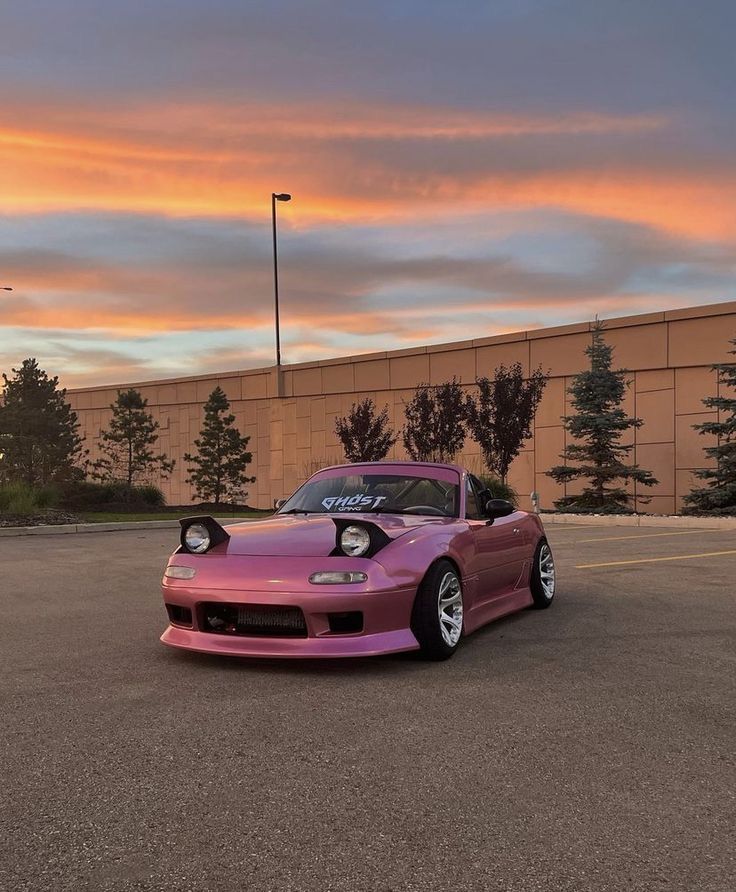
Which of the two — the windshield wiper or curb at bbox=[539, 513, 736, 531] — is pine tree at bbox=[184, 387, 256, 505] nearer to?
curb at bbox=[539, 513, 736, 531]

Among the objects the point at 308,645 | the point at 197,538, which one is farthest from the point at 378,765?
the point at 197,538

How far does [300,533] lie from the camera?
5.57m

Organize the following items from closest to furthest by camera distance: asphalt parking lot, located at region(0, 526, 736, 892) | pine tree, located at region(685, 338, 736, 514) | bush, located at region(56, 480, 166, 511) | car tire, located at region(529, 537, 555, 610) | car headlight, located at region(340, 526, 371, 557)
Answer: asphalt parking lot, located at region(0, 526, 736, 892) → car headlight, located at region(340, 526, 371, 557) → car tire, located at region(529, 537, 555, 610) → pine tree, located at region(685, 338, 736, 514) → bush, located at region(56, 480, 166, 511)

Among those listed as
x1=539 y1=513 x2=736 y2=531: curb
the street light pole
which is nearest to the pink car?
x1=539 y1=513 x2=736 y2=531: curb

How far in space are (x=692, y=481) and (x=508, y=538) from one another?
62.9 ft

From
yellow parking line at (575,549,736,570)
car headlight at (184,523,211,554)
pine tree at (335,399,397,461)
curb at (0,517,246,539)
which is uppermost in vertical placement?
pine tree at (335,399,397,461)

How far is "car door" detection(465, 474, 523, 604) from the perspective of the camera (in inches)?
245

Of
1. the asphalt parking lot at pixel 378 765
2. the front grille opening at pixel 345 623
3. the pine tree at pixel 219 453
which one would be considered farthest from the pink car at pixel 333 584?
the pine tree at pixel 219 453

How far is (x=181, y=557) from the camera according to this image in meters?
5.55

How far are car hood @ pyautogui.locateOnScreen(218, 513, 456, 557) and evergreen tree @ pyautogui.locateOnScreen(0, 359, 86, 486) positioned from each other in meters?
27.4

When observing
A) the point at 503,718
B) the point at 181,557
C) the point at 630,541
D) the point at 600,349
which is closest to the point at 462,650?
the point at 503,718

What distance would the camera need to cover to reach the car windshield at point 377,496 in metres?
6.44

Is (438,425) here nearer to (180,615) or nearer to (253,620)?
(180,615)

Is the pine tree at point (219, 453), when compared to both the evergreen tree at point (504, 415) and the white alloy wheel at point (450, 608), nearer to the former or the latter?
the evergreen tree at point (504, 415)
